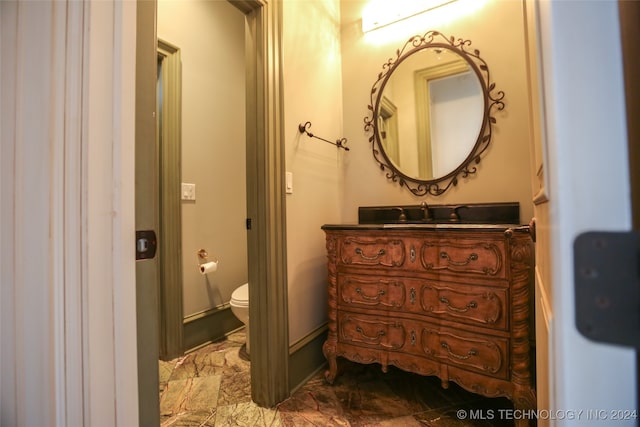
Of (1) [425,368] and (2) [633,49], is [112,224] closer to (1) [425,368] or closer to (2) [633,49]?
(2) [633,49]

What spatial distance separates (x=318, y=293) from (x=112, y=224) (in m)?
1.44

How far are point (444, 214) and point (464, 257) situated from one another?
526 mm

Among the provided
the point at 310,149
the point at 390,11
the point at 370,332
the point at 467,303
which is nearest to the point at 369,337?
the point at 370,332

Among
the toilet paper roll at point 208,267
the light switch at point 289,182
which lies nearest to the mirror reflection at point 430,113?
the light switch at point 289,182

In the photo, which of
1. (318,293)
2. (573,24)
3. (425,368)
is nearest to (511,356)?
(425,368)

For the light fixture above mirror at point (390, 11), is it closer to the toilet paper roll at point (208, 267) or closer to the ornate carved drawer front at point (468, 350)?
the ornate carved drawer front at point (468, 350)

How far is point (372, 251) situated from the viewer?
1450 millimetres

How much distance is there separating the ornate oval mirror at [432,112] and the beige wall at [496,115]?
47 millimetres

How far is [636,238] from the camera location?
0.24 metres

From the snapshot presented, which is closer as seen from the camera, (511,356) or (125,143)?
(125,143)

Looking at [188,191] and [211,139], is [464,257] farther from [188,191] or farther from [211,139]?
[211,139]

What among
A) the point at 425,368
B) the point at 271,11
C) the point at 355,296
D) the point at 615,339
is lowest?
the point at 425,368

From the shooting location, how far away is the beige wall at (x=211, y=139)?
6.89 ft

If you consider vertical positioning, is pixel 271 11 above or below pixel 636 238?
above
